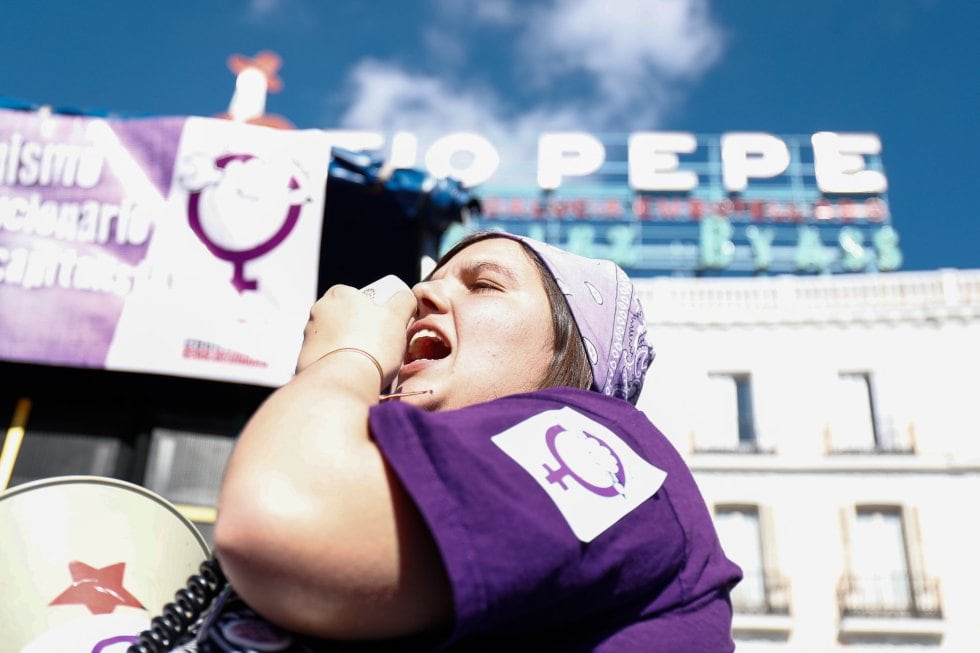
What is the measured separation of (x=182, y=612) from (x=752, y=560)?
18.5 metres

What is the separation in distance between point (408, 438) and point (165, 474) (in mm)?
3548

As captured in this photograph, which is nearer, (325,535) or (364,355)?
(325,535)

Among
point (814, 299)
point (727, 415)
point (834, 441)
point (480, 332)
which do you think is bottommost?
point (480, 332)

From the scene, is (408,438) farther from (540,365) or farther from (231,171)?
(231,171)

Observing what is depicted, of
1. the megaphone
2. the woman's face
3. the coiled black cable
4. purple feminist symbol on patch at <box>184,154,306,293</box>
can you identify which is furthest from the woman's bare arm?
purple feminist symbol on patch at <box>184,154,306,293</box>

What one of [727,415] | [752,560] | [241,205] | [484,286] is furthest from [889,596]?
[484,286]

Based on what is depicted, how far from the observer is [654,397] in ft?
62.3

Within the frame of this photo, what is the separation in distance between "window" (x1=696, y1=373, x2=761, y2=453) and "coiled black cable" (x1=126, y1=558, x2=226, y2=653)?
18.4 meters

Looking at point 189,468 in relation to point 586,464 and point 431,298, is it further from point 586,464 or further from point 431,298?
point 586,464

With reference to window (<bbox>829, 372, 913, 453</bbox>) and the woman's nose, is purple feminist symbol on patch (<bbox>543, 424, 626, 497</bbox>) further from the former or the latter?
window (<bbox>829, 372, 913, 453</bbox>)

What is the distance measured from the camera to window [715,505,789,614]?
1728 cm

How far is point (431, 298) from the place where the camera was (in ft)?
4.66

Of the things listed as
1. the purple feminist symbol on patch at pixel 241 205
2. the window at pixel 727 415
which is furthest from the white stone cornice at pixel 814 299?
the purple feminist symbol on patch at pixel 241 205

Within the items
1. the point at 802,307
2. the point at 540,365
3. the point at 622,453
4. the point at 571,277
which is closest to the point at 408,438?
the point at 622,453
